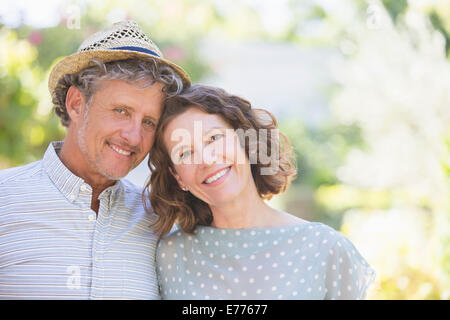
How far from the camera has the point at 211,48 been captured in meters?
8.93

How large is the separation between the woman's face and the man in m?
0.18

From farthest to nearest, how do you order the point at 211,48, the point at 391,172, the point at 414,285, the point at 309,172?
the point at 211,48, the point at 309,172, the point at 391,172, the point at 414,285

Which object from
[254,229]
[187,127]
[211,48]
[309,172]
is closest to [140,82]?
[187,127]

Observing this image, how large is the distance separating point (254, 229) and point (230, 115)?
445 mm

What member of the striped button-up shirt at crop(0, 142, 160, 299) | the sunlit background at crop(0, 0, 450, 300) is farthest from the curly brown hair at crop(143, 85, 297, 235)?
the sunlit background at crop(0, 0, 450, 300)

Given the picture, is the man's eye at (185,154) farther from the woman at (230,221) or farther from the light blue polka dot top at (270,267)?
the light blue polka dot top at (270,267)

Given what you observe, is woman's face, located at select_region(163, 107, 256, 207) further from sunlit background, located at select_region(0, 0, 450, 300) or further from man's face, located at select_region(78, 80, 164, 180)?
sunlit background, located at select_region(0, 0, 450, 300)

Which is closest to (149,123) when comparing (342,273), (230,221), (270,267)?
(230,221)

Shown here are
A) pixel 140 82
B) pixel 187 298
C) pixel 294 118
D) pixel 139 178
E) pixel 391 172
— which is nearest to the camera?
pixel 187 298

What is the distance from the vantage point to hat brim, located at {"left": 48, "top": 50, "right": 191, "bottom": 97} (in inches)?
81.1

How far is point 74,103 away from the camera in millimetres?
2209

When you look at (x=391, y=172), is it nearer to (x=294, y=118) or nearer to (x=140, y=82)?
(x=294, y=118)

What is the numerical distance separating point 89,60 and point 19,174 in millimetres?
545

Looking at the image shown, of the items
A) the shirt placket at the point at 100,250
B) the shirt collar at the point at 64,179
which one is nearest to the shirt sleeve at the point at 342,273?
the shirt placket at the point at 100,250
